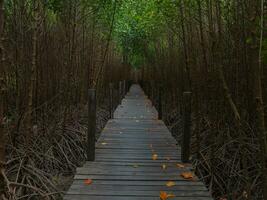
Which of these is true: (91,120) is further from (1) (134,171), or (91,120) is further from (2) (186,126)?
(2) (186,126)

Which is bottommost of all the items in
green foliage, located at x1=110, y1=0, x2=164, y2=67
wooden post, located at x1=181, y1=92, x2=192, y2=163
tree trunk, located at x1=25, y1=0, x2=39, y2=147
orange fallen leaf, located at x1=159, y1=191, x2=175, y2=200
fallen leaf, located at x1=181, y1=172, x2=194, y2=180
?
orange fallen leaf, located at x1=159, y1=191, x2=175, y2=200

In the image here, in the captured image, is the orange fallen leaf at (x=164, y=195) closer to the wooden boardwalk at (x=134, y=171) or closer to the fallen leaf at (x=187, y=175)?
the wooden boardwalk at (x=134, y=171)

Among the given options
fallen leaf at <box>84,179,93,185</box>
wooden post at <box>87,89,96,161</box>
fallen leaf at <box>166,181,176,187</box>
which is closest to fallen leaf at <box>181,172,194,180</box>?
fallen leaf at <box>166,181,176,187</box>

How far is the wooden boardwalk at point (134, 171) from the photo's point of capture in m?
3.77

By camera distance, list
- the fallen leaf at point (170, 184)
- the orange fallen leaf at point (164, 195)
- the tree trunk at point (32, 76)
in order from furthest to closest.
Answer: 1. the tree trunk at point (32, 76)
2. the fallen leaf at point (170, 184)
3. the orange fallen leaf at point (164, 195)

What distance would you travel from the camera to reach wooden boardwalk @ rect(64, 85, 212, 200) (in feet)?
12.4

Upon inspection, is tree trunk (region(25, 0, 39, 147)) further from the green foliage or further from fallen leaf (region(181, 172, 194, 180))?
the green foliage

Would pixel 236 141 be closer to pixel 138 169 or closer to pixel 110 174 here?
pixel 138 169

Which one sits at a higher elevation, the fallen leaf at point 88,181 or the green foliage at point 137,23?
the green foliage at point 137,23

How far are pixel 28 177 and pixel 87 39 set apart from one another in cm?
593

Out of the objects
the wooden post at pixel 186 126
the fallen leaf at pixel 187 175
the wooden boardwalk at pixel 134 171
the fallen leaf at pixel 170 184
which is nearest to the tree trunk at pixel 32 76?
the wooden boardwalk at pixel 134 171

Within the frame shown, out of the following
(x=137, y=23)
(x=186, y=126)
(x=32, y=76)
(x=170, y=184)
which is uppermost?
(x=137, y=23)

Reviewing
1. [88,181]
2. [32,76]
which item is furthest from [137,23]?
[88,181]

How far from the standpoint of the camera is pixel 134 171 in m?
4.59
